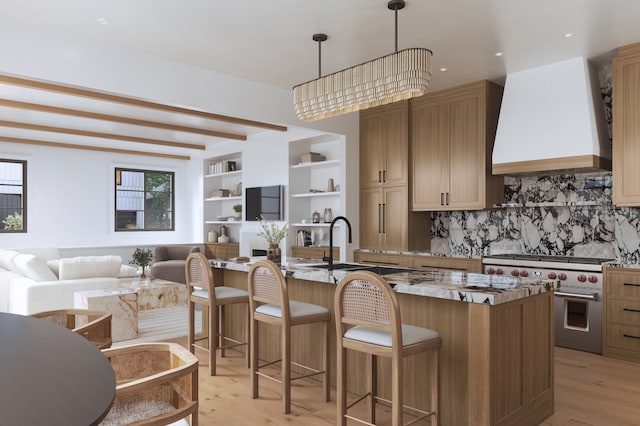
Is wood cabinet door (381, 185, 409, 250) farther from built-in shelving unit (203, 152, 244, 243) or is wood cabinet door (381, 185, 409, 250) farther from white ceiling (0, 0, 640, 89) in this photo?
built-in shelving unit (203, 152, 244, 243)

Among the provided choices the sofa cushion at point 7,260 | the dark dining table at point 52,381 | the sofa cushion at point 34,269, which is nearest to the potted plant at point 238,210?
the sofa cushion at point 7,260

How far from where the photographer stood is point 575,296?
15.1ft

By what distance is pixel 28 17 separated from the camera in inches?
152

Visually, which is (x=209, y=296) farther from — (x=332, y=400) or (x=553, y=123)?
(x=553, y=123)

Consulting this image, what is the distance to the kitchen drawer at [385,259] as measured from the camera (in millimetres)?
6055

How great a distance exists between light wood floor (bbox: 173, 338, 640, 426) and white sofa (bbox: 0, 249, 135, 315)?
72.8 inches

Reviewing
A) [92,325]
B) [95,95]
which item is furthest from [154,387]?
[95,95]

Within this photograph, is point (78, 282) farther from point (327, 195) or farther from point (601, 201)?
point (601, 201)

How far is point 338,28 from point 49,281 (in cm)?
397

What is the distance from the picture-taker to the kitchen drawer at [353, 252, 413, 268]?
6.05 meters

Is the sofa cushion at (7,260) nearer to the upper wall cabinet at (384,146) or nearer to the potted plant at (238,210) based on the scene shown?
the potted plant at (238,210)

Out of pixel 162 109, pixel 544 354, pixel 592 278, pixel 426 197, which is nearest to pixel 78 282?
pixel 162 109

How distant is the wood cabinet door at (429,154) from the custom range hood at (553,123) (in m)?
0.72

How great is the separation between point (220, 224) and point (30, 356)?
8551 mm
